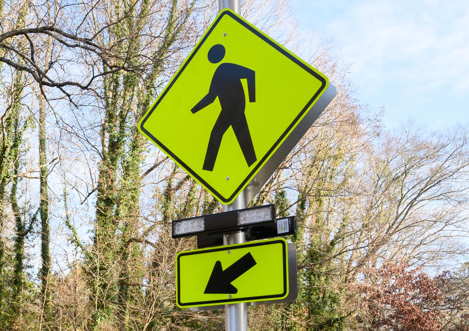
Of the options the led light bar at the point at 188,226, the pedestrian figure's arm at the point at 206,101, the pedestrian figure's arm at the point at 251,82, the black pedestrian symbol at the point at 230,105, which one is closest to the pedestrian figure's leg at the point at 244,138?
the black pedestrian symbol at the point at 230,105

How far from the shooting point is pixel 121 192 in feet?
61.7

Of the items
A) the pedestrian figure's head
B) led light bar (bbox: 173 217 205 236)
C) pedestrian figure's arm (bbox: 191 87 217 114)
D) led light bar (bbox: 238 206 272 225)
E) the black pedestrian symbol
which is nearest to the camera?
led light bar (bbox: 238 206 272 225)

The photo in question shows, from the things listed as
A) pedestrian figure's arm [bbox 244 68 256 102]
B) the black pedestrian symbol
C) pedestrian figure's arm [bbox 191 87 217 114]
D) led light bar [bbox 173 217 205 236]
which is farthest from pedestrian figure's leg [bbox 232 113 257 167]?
led light bar [bbox 173 217 205 236]

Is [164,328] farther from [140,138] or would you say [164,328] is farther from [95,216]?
[140,138]

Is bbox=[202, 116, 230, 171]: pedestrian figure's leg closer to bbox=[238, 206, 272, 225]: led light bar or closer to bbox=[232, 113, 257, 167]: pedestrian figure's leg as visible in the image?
bbox=[232, 113, 257, 167]: pedestrian figure's leg

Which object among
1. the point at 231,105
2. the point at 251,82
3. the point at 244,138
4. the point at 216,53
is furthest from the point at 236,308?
the point at 216,53

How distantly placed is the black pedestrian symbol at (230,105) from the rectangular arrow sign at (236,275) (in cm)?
43

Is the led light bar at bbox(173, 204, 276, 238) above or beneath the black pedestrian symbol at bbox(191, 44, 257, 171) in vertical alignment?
beneath

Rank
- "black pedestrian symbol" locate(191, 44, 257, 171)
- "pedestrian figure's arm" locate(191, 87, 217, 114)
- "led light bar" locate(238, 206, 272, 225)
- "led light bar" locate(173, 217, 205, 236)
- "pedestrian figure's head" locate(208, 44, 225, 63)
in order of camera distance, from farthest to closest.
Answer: "pedestrian figure's head" locate(208, 44, 225, 63)
"pedestrian figure's arm" locate(191, 87, 217, 114)
"black pedestrian symbol" locate(191, 44, 257, 171)
"led light bar" locate(173, 217, 205, 236)
"led light bar" locate(238, 206, 272, 225)

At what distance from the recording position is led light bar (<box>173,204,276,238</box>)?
2395mm

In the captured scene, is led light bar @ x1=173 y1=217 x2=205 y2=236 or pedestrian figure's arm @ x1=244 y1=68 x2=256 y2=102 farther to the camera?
pedestrian figure's arm @ x1=244 y1=68 x2=256 y2=102

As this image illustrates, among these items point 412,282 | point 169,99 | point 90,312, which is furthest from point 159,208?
point 169,99

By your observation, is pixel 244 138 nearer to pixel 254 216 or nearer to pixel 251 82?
pixel 251 82

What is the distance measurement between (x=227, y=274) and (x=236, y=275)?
0.15 ft
